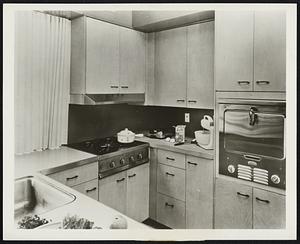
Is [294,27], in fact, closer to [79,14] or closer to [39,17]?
[79,14]

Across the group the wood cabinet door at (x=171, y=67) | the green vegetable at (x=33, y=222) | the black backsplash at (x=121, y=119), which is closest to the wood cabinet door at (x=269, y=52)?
the wood cabinet door at (x=171, y=67)

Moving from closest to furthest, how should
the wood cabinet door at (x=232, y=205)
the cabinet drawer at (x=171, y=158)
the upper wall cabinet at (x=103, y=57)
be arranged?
the wood cabinet door at (x=232, y=205) < the upper wall cabinet at (x=103, y=57) < the cabinet drawer at (x=171, y=158)

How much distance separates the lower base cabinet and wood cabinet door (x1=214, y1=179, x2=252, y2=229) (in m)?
0.73

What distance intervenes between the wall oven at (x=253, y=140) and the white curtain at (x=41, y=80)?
4.43 feet

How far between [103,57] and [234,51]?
3.68ft

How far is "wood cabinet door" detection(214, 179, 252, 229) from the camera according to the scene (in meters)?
2.11

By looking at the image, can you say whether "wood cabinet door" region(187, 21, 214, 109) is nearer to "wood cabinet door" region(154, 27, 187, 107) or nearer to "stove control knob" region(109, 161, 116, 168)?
"wood cabinet door" region(154, 27, 187, 107)

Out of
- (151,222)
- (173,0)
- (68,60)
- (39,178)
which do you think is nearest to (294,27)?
(173,0)

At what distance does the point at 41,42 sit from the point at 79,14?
0.39 metres

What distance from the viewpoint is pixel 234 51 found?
2.13m

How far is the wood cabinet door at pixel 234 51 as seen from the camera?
2064 mm

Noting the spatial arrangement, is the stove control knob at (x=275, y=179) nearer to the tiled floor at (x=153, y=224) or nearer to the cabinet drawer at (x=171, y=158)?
the cabinet drawer at (x=171, y=158)

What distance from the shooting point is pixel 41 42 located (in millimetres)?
2326

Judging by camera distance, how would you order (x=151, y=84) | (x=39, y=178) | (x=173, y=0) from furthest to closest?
(x=151, y=84)
(x=39, y=178)
(x=173, y=0)
